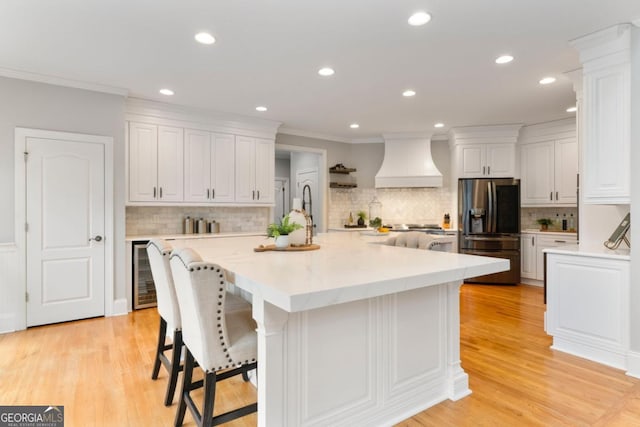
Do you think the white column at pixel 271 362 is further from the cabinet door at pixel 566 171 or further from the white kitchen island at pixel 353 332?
the cabinet door at pixel 566 171

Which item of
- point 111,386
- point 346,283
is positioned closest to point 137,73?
point 111,386

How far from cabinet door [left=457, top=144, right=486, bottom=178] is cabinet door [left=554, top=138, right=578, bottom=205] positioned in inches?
41.8

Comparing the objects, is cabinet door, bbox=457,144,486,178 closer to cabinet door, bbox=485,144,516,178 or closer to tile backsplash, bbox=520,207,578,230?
cabinet door, bbox=485,144,516,178

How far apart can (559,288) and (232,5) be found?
3420 mm

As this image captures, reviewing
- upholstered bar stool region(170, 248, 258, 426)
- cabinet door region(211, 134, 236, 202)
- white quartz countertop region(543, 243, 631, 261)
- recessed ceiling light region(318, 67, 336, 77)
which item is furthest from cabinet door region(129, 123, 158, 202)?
white quartz countertop region(543, 243, 631, 261)

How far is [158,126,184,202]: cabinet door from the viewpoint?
4590 millimetres

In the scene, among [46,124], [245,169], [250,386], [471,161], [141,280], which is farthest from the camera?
[471,161]

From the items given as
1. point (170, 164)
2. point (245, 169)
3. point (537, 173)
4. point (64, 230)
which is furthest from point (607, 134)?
point (64, 230)

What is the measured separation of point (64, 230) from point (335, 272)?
3.51m

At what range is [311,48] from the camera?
2.99 meters

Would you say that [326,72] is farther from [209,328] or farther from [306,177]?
[306,177]

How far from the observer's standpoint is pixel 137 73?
353 cm

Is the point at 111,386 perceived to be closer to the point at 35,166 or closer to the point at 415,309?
the point at 415,309

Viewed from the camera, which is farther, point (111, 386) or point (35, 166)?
point (35, 166)
